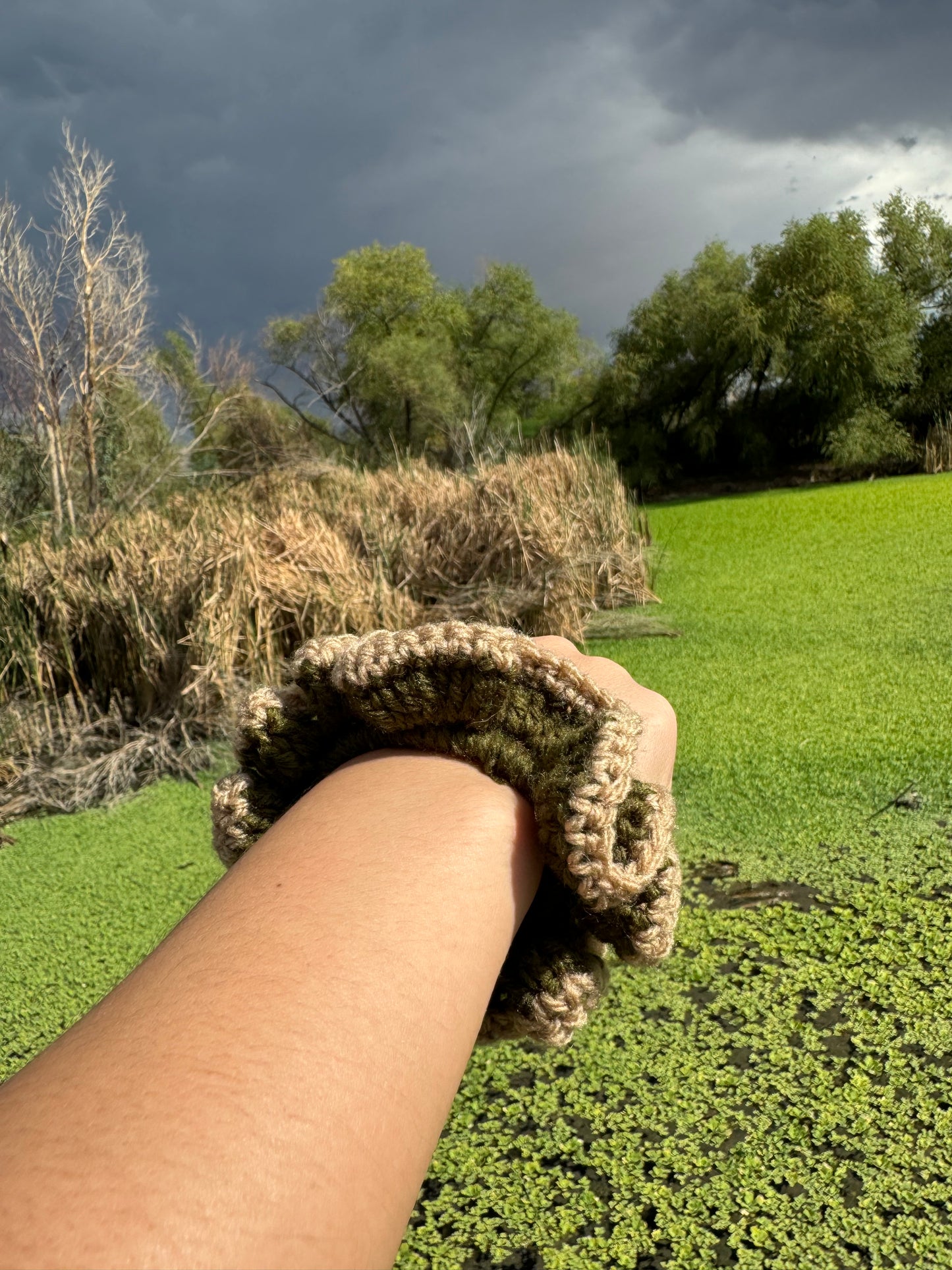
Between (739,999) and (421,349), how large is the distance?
15125 millimetres

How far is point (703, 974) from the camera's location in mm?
1468

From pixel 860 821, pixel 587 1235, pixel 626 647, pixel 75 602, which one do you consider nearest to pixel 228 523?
pixel 75 602

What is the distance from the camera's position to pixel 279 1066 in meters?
0.30

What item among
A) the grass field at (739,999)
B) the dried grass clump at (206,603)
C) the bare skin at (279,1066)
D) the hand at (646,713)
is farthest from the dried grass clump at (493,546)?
the bare skin at (279,1066)

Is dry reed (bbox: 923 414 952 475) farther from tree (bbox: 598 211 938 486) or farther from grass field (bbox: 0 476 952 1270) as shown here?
grass field (bbox: 0 476 952 1270)

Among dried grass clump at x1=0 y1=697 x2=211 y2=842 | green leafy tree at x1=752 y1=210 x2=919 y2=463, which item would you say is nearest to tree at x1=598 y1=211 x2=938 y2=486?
green leafy tree at x1=752 y1=210 x2=919 y2=463

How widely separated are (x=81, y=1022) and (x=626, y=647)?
3.11 m

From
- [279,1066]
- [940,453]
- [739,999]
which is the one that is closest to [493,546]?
[739,999]

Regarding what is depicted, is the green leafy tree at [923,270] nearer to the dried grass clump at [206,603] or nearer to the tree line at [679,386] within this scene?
the tree line at [679,386]

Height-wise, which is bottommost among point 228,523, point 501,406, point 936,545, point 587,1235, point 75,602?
point 587,1235

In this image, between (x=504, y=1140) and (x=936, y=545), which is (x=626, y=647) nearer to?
(x=936, y=545)

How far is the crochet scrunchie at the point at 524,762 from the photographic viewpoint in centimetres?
51

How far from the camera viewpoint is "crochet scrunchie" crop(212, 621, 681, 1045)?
506 mm

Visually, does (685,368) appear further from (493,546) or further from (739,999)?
(739,999)
